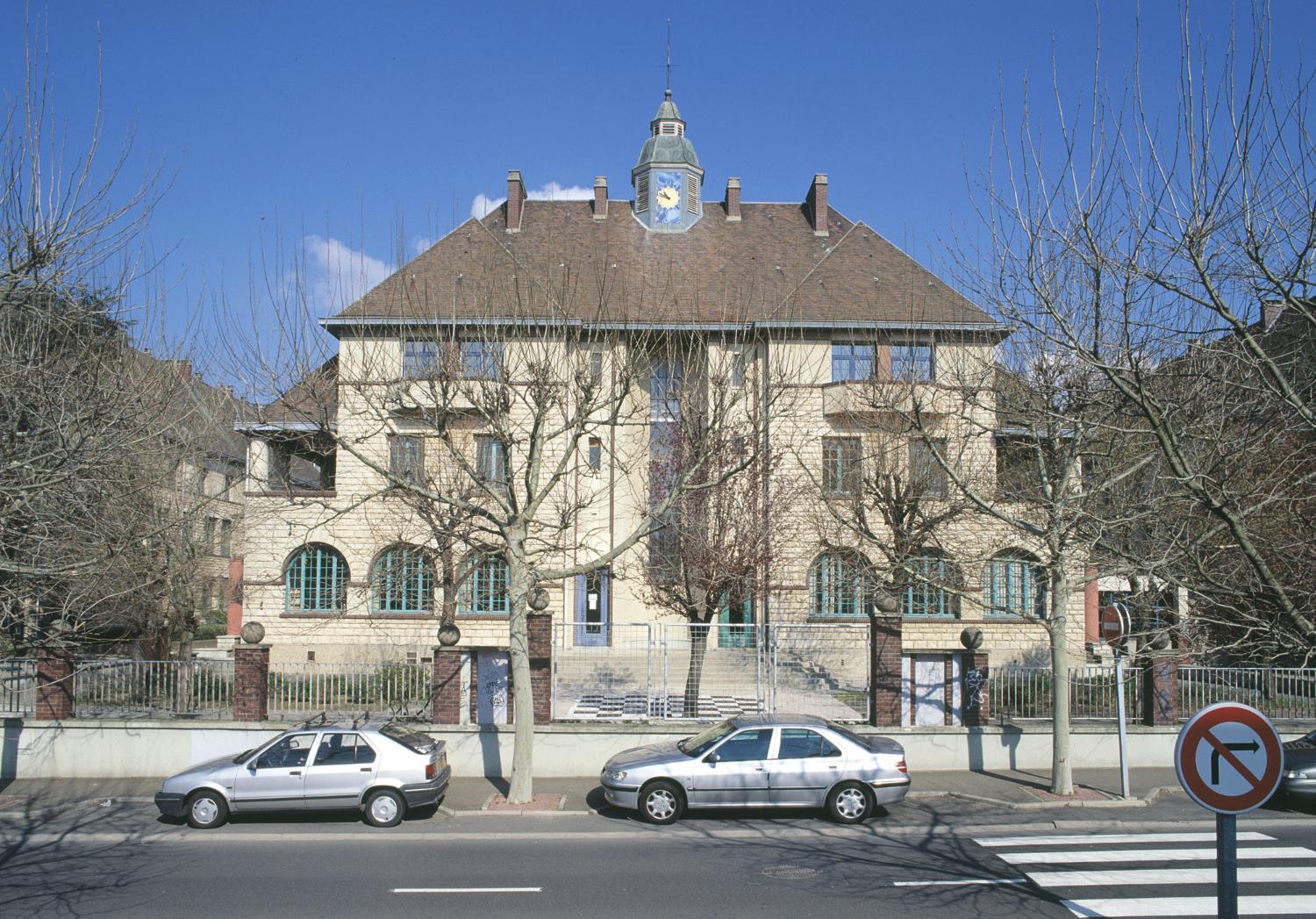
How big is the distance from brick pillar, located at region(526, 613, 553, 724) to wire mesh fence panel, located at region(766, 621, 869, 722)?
152 inches

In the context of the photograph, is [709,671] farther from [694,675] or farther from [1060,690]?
[1060,690]

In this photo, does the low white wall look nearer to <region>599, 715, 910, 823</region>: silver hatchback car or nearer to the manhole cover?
<region>599, 715, 910, 823</region>: silver hatchback car

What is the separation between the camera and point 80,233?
10234 millimetres

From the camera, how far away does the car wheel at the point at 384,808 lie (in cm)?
1361

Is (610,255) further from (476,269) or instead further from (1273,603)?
(1273,603)

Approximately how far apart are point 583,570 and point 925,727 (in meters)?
6.68

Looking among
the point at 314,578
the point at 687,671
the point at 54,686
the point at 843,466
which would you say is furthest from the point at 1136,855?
the point at 314,578

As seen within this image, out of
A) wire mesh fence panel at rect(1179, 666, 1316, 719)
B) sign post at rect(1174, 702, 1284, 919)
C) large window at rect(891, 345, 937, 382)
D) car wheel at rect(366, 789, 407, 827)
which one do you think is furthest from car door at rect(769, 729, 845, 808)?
sign post at rect(1174, 702, 1284, 919)

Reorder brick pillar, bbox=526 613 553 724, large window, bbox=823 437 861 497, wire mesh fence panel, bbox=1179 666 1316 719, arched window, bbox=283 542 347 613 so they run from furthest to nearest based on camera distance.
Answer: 1. arched window, bbox=283 542 347 613
2. large window, bbox=823 437 861 497
3. wire mesh fence panel, bbox=1179 666 1316 719
4. brick pillar, bbox=526 613 553 724

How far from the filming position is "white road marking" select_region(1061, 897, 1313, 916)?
9734 mm

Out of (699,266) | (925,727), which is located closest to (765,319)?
(699,266)

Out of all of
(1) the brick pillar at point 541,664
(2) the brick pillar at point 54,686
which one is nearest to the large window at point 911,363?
(1) the brick pillar at point 541,664

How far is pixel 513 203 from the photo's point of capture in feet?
113

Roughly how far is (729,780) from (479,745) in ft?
16.1
